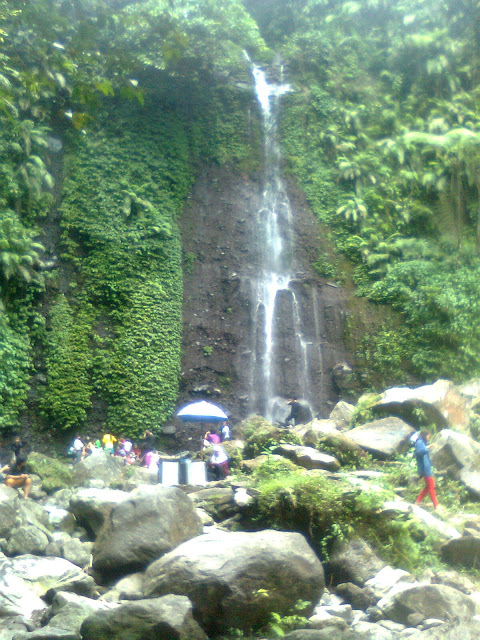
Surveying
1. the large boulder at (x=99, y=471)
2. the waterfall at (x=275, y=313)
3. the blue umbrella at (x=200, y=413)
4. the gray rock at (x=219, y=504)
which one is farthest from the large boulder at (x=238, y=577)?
the waterfall at (x=275, y=313)

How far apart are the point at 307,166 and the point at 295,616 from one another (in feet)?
61.6

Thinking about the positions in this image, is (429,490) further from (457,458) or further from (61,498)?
(61,498)

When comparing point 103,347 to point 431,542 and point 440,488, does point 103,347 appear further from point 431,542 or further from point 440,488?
point 431,542

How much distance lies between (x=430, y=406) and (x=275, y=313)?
25.2 ft

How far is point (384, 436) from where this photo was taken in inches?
398

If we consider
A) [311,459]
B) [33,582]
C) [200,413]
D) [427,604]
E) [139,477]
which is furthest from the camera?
[200,413]

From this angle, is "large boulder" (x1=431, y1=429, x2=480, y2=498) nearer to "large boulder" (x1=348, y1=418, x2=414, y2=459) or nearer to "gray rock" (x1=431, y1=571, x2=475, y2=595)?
"large boulder" (x1=348, y1=418, x2=414, y2=459)

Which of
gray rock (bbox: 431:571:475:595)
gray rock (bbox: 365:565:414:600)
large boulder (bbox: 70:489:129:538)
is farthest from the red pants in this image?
large boulder (bbox: 70:489:129:538)

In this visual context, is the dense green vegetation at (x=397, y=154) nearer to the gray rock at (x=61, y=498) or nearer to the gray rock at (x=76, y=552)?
the gray rock at (x=61, y=498)

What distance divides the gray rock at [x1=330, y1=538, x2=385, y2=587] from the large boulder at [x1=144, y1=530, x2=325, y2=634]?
1.07 metres

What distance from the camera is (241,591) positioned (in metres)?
4.54

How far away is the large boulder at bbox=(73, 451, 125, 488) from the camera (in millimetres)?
10891

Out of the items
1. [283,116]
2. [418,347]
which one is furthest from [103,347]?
[283,116]

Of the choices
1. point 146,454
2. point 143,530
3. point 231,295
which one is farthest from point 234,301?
point 143,530
